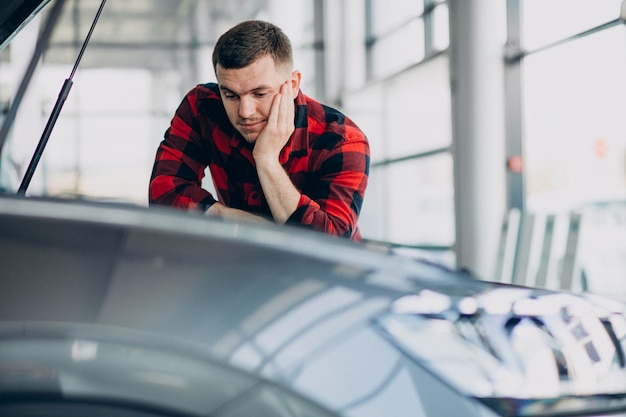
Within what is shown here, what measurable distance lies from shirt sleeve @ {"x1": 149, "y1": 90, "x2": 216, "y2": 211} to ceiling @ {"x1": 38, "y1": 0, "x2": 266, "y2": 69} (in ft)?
31.8

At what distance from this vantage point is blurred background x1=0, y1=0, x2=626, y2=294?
6000 mm

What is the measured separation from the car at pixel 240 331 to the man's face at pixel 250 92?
0.89m

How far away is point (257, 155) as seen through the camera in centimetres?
179

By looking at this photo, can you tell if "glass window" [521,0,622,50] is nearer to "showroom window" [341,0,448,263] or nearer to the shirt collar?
"showroom window" [341,0,448,263]

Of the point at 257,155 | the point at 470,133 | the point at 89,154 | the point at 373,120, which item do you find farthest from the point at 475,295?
the point at 89,154

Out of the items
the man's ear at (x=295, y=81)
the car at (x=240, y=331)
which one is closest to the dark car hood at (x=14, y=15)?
the car at (x=240, y=331)

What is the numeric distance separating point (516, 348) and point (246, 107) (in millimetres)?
1037

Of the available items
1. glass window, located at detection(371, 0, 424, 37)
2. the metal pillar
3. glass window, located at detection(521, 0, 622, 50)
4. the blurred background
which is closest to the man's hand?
the blurred background

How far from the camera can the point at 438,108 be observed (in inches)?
330

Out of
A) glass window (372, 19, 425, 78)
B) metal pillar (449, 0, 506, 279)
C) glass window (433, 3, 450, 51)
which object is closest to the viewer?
metal pillar (449, 0, 506, 279)

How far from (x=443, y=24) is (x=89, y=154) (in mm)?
5343

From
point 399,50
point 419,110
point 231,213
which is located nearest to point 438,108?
point 419,110

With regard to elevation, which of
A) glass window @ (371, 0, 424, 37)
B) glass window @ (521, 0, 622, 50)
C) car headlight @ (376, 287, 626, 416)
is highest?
glass window @ (371, 0, 424, 37)

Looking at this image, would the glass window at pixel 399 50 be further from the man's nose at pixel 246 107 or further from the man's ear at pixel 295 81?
the man's nose at pixel 246 107
